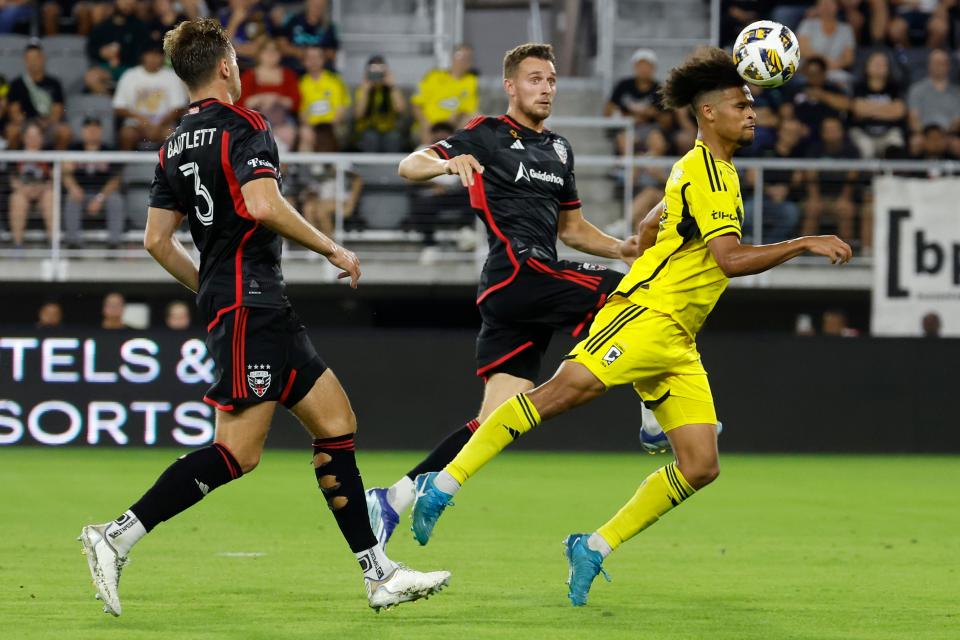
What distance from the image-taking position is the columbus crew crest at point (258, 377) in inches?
239

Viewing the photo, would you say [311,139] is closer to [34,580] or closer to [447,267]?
[447,267]

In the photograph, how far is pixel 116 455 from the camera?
14164 mm

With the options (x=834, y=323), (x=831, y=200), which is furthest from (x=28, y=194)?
(x=834, y=323)

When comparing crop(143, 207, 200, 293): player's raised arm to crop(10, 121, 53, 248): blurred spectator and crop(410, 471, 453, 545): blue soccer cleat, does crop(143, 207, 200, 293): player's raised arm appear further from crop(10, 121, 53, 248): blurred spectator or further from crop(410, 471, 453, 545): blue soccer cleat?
crop(10, 121, 53, 248): blurred spectator

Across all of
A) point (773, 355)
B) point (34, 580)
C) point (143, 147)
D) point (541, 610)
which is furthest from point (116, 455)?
point (541, 610)

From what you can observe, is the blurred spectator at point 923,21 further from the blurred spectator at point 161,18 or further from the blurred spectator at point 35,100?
the blurred spectator at point 35,100

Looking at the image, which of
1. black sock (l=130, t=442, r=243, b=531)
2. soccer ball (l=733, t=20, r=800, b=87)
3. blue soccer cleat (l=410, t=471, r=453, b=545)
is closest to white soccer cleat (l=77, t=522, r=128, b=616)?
black sock (l=130, t=442, r=243, b=531)

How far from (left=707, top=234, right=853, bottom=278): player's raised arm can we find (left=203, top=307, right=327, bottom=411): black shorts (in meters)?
1.68

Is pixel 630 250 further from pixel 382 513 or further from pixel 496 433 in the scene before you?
pixel 382 513

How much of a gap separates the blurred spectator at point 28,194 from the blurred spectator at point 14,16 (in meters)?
3.46

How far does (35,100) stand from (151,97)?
1.32 metres

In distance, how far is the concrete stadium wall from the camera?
578 inches

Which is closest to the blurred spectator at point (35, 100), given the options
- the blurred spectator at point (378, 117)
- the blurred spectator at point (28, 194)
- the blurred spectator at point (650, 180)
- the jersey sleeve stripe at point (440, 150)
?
the blurred spectator at point (28, 194)

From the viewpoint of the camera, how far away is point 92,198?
1606 cm
